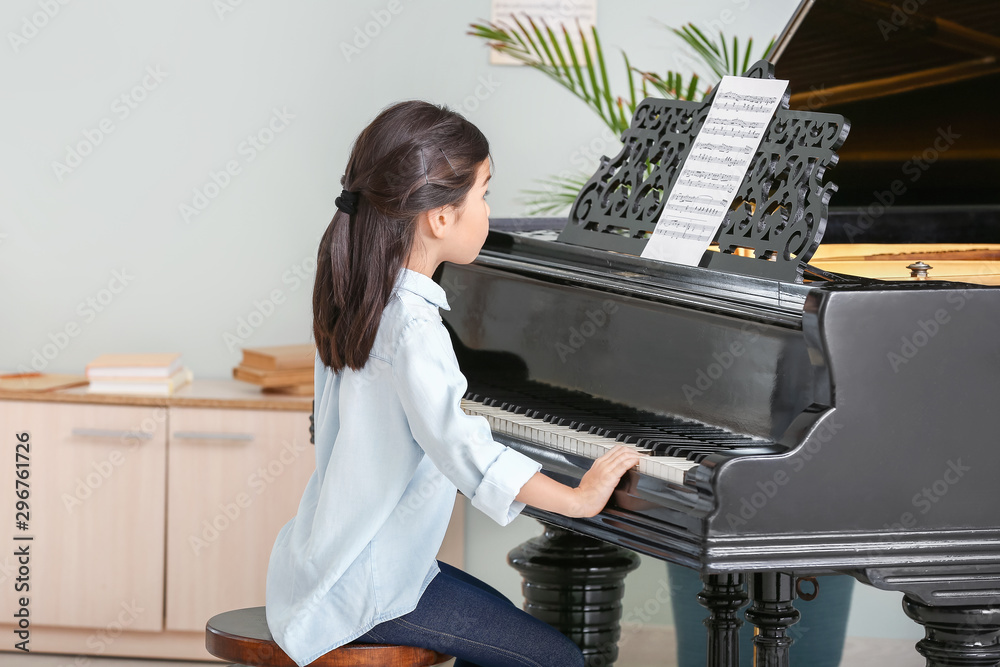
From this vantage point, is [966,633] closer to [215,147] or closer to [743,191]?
[743,191]

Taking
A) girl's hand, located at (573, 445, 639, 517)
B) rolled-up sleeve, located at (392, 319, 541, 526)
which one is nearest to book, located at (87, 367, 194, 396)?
rolled-up sleeve, located at (392, 319, 541, 526)

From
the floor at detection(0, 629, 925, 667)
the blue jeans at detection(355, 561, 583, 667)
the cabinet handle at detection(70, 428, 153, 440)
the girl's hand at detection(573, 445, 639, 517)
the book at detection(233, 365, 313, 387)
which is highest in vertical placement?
the girl's hand at detection(573, 445, 639, 517)

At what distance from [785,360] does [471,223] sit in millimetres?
486

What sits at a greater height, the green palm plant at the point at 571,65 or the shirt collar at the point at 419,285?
the green palm plant at the point at 571,65

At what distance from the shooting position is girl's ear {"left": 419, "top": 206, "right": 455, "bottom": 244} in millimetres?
1628

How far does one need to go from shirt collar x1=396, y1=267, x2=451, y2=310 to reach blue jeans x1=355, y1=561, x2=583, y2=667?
0.41 meters

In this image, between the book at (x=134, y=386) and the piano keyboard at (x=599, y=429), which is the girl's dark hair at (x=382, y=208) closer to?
the piano keyboard at (x=599, y=429)

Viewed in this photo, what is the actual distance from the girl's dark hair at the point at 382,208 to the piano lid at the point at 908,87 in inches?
41.2

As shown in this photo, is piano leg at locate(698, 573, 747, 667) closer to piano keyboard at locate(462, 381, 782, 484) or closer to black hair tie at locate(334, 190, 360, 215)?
piano keyboard at locate(462, 381, 782, 484)

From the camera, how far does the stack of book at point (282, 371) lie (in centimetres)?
338

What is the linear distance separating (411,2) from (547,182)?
0.69 metres

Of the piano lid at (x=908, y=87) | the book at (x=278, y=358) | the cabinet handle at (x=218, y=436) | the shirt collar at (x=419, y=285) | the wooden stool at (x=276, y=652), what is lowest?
the cabinet handle at (x=218, y=436)

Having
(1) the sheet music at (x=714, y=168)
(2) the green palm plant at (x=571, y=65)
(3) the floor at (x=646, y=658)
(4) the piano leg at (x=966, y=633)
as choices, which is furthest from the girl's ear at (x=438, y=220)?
(3) the floor at (x=646, y=658)

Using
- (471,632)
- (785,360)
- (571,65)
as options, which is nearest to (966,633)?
(785,360)
